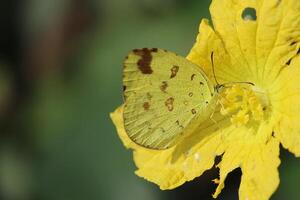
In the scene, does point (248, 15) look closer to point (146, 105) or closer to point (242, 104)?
point (242, 104)

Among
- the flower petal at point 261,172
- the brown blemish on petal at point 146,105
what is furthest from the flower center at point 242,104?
the brown blemish on petal at point 146,105

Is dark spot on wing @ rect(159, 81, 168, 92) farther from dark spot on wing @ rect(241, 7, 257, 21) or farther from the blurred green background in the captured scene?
the blurred green background

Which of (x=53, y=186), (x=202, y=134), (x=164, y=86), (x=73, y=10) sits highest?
(x=73, y=10)

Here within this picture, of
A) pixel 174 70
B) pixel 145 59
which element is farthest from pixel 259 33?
pixel 145 59

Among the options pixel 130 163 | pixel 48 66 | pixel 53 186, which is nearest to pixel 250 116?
pixel 130 163

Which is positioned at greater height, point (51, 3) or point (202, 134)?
point (51, 3)

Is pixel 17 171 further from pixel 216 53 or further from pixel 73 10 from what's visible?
pixel 216 53
